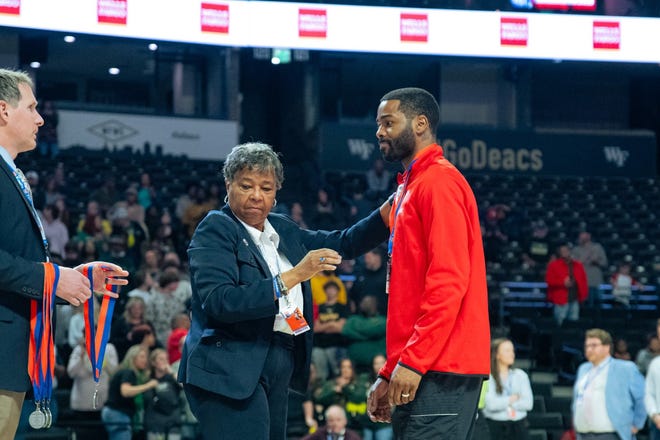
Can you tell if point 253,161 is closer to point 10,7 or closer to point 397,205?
point 397,205

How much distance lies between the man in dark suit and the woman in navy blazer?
1.42ft

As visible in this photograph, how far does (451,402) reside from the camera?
12.1 ft

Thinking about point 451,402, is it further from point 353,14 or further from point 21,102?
point 353,14

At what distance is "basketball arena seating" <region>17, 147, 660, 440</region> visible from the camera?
13484 mm

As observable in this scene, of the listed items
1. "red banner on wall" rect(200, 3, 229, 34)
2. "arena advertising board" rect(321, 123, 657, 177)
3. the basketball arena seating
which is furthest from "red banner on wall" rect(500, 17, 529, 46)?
"red banner on wall" rect(200, 3, 229, 34)

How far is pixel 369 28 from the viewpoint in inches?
747

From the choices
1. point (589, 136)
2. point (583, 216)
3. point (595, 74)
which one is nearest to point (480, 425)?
point (583, 216)

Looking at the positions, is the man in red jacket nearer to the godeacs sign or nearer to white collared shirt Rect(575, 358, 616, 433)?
white collared shirt Rect(575, 358, 616, 433)

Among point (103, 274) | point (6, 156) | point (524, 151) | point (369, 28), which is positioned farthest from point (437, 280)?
point (524, 151)

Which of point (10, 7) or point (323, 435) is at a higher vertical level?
point (10, 7)

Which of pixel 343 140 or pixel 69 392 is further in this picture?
pixel 343 140

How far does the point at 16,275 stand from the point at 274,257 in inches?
39.9

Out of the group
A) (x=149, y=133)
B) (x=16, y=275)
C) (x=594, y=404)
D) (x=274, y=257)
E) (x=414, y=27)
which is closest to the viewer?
(x=16, y=275)

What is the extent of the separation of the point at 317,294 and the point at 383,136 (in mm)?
7701
